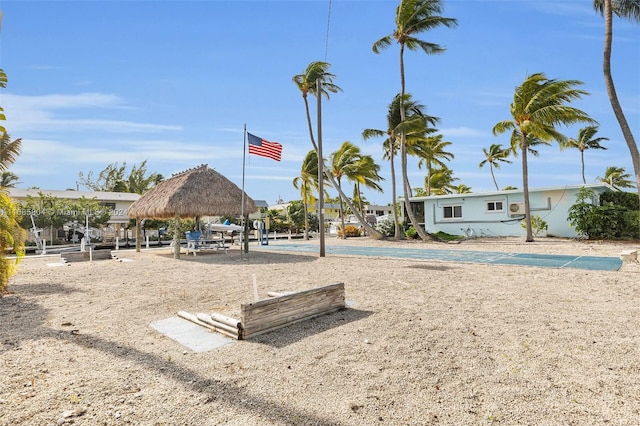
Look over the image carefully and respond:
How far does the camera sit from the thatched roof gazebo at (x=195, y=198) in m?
15.7

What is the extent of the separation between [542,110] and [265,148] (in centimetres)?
1464

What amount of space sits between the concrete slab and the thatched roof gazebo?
10.4 meters

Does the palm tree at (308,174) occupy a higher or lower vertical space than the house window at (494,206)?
higher

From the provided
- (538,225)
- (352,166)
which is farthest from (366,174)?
(538,225)

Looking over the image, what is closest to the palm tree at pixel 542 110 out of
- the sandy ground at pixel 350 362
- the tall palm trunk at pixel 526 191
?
the tall palm trunk at pixel 526 191

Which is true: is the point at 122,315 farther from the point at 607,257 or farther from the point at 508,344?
the point at 607,257

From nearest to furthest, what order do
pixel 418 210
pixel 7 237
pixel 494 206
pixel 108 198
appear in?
1. pixel 7 237
2. pixel 494 206
3. pixel 418 210
4. pixel 108 198

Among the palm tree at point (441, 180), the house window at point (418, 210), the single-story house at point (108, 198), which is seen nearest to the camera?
the house window at point (418, 210)

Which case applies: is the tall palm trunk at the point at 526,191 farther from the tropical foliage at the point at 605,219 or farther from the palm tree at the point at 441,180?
the palm tree at the point at 441,180

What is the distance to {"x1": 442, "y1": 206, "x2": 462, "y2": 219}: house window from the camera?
26513 millimetres

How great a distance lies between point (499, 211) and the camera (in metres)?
24.5

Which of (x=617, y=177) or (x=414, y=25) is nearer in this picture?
(x=414, y=25)

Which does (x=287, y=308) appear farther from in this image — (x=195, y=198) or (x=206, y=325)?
(x=195, y=198)

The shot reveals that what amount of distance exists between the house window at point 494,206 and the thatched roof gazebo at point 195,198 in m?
16.9
